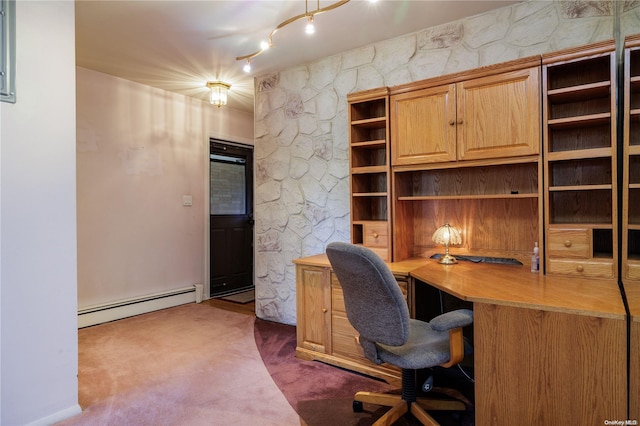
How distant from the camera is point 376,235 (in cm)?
260

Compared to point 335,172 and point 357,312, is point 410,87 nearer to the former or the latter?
point 335,172

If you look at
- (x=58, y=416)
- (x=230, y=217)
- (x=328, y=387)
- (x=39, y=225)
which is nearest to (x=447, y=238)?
(x=328, y=387)

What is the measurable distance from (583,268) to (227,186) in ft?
12.7

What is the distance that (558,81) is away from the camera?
2.20m

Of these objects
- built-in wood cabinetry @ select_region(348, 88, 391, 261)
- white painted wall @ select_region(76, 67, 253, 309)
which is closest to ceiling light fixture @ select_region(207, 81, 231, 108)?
white painted wall @ select_region(76, 67, 253, 309)

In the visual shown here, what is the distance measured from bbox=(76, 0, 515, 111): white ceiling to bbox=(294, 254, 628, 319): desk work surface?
1.74 meters

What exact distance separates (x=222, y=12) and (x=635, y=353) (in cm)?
283

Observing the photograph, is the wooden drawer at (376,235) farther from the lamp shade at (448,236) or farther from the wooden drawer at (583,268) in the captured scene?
the wooden drawer at (583,268)

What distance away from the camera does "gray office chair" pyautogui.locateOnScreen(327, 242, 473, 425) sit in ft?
5.13

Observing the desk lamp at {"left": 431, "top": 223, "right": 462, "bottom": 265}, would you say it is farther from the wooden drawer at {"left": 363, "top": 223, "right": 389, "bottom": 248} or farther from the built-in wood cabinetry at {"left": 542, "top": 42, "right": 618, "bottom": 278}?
the built-in wood cabinetry at {"left": 542, "top": 42, "right": 618, "bottom": 278}

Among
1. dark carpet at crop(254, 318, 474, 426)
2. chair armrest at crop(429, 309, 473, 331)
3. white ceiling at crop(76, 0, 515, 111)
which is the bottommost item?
dark carpet at crop(254, 318, 474, 426)

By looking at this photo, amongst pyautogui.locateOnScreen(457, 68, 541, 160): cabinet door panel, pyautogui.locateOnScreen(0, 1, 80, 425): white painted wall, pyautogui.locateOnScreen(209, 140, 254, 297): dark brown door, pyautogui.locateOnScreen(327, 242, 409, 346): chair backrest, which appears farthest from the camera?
pyautogui.locateOnScreen(209, 140, 254, 297): dark brown door

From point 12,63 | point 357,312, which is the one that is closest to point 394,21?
point 357,312

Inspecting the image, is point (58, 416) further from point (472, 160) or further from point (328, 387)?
point (472, 160)
